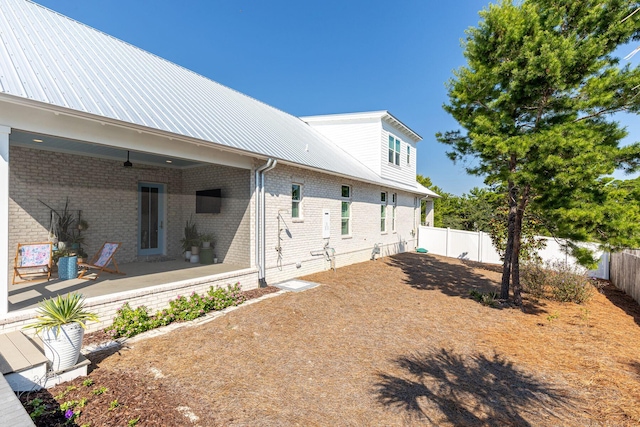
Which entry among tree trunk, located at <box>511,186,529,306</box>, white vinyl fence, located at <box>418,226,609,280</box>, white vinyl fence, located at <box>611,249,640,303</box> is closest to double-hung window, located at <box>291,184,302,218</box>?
tree trunk, located at <box>511,186,529,306</box>

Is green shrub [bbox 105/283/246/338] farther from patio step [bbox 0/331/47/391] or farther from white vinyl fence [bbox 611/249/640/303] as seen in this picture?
white vinyl fence [bbox 611/249/640/303]

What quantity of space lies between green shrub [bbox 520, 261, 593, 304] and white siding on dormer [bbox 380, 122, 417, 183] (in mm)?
7734

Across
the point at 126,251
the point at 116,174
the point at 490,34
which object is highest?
the point at 490,34

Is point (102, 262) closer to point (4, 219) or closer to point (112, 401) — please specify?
point (4, 219)

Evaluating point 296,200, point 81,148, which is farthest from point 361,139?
point 81,148

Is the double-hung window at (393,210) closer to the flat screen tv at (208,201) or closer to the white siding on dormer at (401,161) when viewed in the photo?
the white siding on dormer at (401,161)

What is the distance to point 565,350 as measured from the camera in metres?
5.02

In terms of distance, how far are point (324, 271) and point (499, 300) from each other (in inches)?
202

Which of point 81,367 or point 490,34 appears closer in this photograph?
point 81,367

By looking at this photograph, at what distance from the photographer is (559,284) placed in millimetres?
8211

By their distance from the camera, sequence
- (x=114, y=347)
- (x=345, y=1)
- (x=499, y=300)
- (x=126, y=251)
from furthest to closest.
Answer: (x=345, y=1) → (x=126, y=251) → (x=499, y=300) → (x=114, y=347)

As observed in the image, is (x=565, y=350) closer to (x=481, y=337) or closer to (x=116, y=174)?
(x=481, y=337)

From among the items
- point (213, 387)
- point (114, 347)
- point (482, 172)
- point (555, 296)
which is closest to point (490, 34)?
point (482, 172)

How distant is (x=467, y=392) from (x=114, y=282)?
22.2 feet
